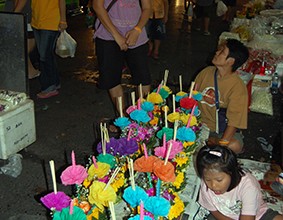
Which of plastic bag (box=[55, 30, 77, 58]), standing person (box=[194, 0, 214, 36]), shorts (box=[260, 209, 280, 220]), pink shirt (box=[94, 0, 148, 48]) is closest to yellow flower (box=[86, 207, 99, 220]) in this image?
shorts (box=[260, 209, 280, 220])

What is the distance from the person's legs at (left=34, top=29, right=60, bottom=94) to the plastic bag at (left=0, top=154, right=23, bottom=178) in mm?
1702

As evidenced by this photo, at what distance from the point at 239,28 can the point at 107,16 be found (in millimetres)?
3817

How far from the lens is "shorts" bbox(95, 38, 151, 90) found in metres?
3.85

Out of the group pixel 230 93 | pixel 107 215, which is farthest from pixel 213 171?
pixel 230 93

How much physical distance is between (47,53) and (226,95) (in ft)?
8.74

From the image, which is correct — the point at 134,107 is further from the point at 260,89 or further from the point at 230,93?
the point at 260,89

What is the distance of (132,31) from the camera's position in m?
3.71

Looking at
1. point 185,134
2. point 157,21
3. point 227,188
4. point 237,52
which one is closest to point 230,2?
point 157,21

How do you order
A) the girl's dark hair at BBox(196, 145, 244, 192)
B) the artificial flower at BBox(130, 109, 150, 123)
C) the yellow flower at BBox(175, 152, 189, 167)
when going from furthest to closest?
1. the artificial flower at BBox(130, 109, 150, 123)
2. the yellow flower at BBox(175, 152, 189, 167)
3. the girl's dark hair at BBox(196, 145, 244, 192)

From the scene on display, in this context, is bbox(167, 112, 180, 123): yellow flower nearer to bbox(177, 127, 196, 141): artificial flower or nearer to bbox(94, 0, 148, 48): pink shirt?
bbox(177, 127, 196, 141): artificial flower

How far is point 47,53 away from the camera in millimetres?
4988

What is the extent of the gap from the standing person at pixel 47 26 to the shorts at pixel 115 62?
1.20 m

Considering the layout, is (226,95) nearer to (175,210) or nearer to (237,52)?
(237,52)

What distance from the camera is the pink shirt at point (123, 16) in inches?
146
